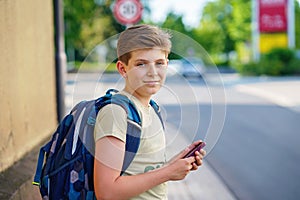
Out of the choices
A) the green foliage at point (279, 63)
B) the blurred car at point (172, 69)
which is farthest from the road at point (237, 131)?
the green foliage at point (279, 63)

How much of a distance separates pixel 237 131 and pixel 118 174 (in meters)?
11.2

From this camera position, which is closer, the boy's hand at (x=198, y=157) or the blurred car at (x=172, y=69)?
the boy's hand at (x=198, y=157)

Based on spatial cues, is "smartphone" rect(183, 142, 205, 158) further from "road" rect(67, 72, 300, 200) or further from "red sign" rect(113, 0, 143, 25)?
"red sign" rect(113, 0, 143, 25)

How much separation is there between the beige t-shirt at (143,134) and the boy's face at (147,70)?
57 millimetres

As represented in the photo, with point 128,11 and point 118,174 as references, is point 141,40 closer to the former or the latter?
point 118,174

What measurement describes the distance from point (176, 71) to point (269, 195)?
4.78 metres

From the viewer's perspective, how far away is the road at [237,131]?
2.21 metres

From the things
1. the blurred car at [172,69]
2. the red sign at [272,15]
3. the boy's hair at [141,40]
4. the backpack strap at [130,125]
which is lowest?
the backpack strap at [130,125]

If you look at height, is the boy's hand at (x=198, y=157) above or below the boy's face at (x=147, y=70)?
below

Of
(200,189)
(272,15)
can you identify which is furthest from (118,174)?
(272,15)

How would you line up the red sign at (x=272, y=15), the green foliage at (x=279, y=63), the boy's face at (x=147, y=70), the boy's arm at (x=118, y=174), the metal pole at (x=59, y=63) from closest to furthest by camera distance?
the boy's arm at (x=118, y=174) → the boy's face at (x=147, y=70) → the metal pole at (x=59, y=63) → the green foliage at (x=279, y=63) → the red sign at (x=272, y=15)

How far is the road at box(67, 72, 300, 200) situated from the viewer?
2215 mm

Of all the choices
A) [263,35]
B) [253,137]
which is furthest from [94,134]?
[263,35]

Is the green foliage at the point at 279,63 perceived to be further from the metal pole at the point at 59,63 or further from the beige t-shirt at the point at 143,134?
the beige t-shirt at the point at 143,134
